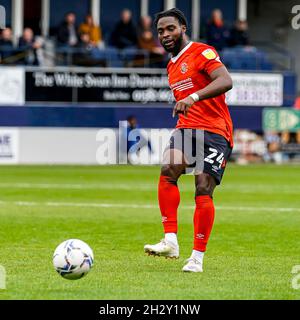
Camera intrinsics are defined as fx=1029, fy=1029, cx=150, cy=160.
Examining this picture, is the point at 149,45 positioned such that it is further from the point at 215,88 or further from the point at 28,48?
the point at 215,88

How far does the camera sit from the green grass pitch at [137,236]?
8.44 metres

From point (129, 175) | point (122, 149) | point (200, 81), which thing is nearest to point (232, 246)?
point (200, 81)

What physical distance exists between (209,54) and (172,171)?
47.2 inches

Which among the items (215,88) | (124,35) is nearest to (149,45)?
(124,35)

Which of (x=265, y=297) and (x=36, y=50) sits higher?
(x=36, y=50)

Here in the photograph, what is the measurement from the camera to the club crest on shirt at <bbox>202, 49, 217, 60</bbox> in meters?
9.84

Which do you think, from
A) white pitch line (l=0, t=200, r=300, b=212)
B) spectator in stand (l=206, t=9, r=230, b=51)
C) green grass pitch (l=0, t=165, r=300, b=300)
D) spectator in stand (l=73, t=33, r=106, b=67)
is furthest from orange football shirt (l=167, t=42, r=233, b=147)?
spectator in stand (l=206, t=9, r=230, b=51)

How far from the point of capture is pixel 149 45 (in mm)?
34906

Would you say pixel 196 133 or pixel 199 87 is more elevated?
pixel 199 87

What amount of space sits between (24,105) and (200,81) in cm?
2303

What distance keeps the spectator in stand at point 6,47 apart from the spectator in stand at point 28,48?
0.37 m

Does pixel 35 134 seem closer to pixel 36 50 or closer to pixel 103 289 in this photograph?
pixel 36 50

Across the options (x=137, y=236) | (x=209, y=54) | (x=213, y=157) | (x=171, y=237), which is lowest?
(x=137, y=236)

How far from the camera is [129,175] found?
2698cm
